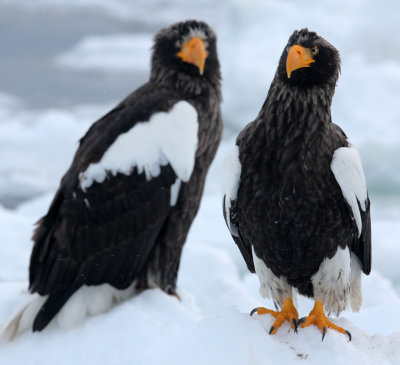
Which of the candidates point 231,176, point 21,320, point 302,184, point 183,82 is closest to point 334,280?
point 302,184

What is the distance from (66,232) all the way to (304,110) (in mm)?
1546

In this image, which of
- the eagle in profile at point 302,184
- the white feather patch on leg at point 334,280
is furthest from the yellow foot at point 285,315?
the white feather patch on leg at point 334,280

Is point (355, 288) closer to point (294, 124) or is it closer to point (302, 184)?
point (302, 184)

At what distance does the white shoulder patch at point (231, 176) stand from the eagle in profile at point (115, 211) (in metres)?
0.93

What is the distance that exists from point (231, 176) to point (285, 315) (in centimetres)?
57

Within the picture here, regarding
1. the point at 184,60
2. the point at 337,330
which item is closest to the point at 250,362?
the point at 337,330

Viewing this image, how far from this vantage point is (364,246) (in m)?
2.79

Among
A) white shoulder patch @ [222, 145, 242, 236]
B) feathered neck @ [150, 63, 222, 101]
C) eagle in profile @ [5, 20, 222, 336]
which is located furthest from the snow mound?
feathered neck @ [150, 63, 222, 101]

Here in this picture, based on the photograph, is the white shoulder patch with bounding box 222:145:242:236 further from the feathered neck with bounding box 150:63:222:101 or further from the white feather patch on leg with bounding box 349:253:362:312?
the feathered neck with bounding box 150:63:222:101

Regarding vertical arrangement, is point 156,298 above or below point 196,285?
above

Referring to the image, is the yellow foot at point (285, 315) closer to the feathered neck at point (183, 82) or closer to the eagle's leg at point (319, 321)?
the eagle's leg at point (319, 321)

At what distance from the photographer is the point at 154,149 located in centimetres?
362

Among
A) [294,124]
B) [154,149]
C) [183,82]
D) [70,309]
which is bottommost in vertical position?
[70,309]

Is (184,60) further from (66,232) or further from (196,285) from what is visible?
(196,285)
